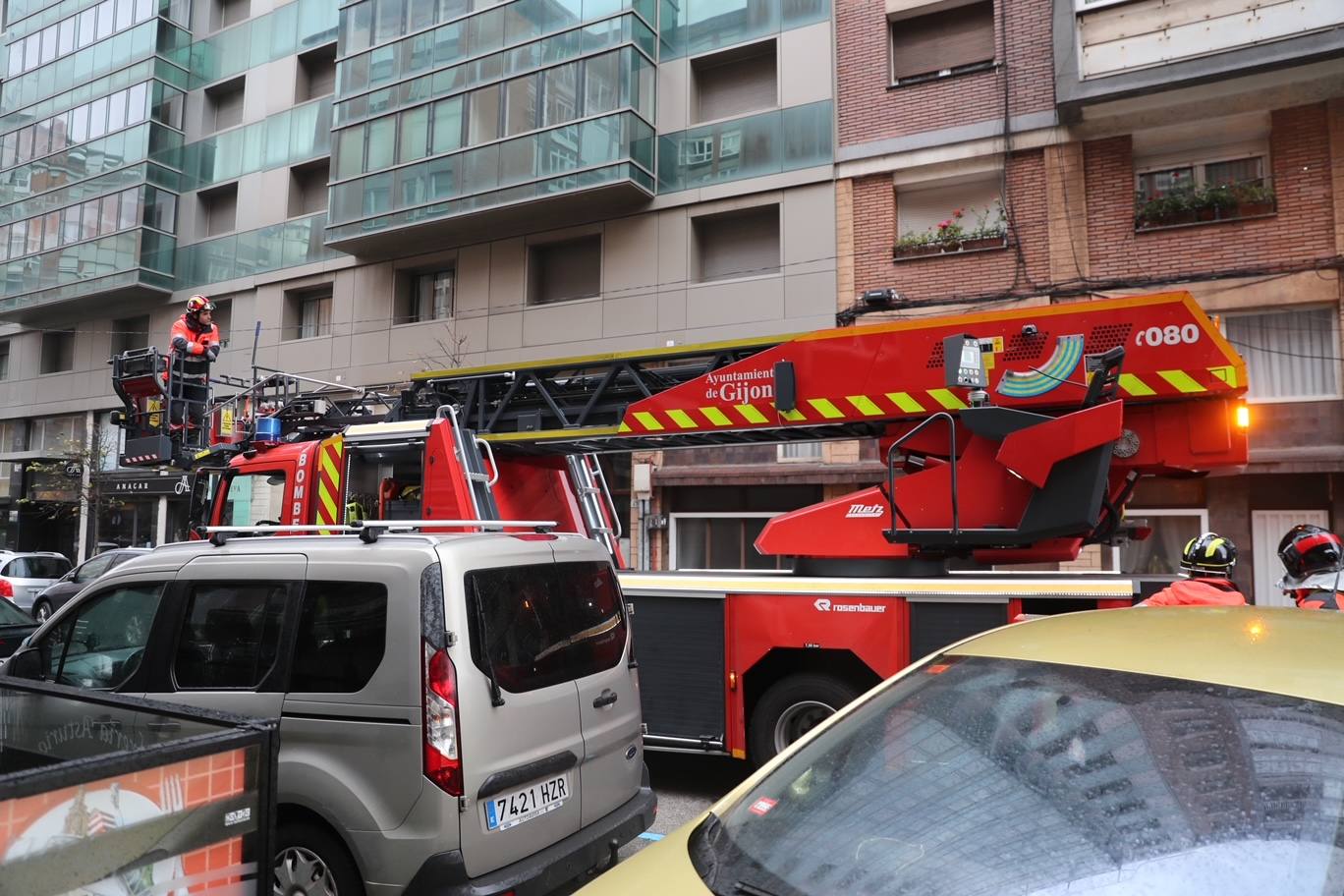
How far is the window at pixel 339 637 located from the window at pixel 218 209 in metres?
23.2

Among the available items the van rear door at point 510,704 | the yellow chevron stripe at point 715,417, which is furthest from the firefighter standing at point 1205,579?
the van rear door at point 510,704

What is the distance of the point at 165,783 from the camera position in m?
2.09

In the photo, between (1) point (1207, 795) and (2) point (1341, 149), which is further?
(2) point (1341, 149)

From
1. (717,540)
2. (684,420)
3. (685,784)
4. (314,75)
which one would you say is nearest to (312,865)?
(685,784)

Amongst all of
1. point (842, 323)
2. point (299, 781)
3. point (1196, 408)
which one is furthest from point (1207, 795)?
point (842, 323)

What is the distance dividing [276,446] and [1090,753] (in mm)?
7581

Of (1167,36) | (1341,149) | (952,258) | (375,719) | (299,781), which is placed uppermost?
(1167,36)

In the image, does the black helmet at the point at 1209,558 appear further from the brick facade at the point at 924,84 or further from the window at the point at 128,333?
the window at the point at 128,333

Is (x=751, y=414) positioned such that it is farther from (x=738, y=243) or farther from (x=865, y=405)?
(x=738, y=243)

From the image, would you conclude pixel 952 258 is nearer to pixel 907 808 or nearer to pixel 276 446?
Answer: pixel 276 446

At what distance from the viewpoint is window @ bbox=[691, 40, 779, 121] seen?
16.1 m

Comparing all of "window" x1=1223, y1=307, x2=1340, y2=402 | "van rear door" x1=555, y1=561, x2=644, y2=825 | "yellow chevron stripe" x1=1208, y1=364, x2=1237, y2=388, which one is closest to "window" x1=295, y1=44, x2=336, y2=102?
"window" x1=1223, y1=307, x2=1340, y2=402

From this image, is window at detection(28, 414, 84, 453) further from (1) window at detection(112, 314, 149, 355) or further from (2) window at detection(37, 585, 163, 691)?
(2) window at detection(37, 585, 163, 691)

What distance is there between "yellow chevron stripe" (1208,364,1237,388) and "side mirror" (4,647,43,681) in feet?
21.8
